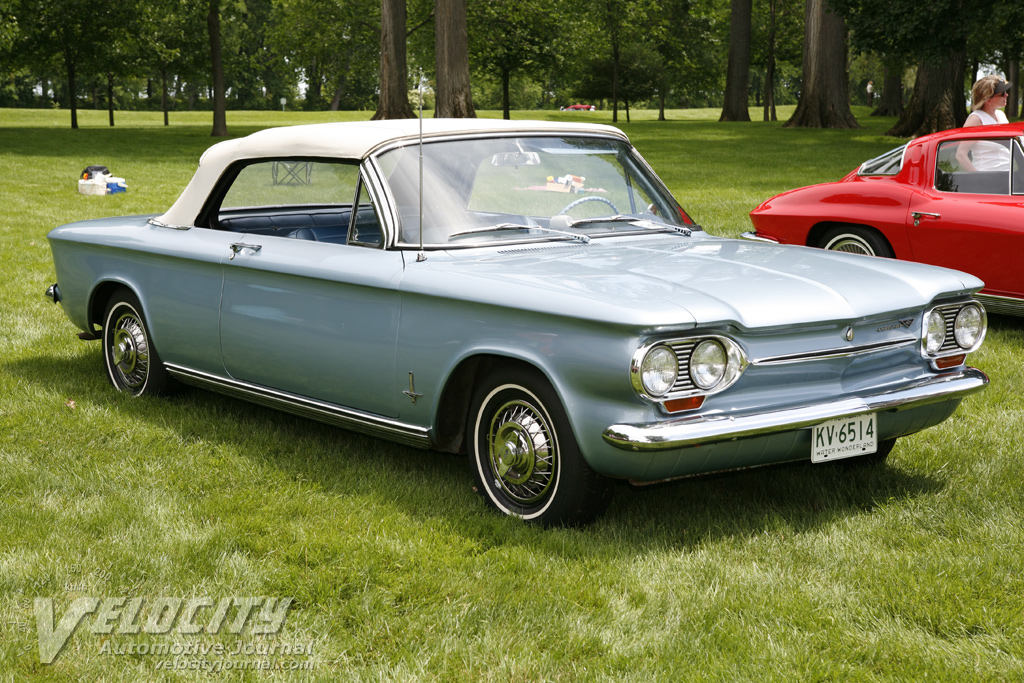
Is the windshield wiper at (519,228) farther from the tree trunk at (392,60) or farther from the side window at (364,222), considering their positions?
the tree trunk at (392,60)

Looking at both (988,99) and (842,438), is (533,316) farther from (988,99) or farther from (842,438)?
(988,99)

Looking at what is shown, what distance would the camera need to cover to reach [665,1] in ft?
175

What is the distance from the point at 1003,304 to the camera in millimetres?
7352

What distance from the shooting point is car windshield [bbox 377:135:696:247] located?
15.2ft

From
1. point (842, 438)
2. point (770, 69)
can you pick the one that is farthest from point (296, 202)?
point (770, 69)

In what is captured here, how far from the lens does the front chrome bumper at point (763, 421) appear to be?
3592 mm

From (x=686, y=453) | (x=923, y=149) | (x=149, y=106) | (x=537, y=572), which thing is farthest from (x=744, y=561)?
(x=149, y=106)

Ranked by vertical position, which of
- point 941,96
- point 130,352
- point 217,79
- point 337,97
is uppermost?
point 337,97

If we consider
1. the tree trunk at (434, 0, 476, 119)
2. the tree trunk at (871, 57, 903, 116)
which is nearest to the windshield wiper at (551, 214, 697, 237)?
the tree trunk at (434, 0, 476, 119)

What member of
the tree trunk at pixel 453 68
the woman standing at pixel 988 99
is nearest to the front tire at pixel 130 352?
the woman standing at pixel 988 99

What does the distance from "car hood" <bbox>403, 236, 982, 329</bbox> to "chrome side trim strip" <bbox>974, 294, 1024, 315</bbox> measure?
10.1 feet

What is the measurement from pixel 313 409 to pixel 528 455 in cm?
123

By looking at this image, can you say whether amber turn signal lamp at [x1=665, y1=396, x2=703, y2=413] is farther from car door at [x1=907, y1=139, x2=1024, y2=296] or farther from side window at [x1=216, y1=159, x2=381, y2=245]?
car door at [x1=907, y1=139, x2=1024, y2=296]

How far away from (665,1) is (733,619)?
5326cm
